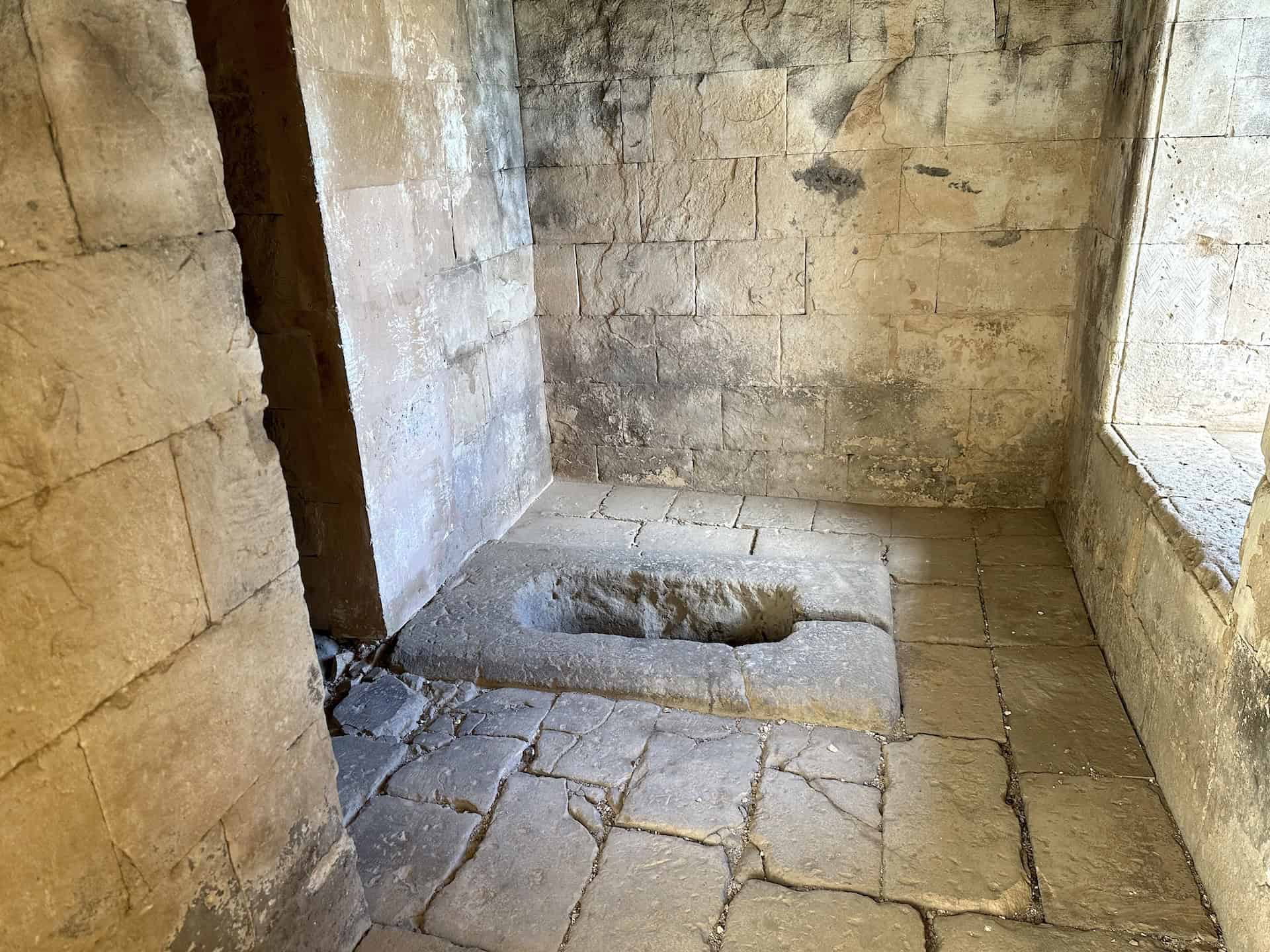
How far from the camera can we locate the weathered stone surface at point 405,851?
2574mm

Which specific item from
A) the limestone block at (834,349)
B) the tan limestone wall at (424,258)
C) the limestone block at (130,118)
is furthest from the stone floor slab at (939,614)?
the limestone block at (130,118)

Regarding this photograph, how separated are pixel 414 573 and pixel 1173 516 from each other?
307 cm

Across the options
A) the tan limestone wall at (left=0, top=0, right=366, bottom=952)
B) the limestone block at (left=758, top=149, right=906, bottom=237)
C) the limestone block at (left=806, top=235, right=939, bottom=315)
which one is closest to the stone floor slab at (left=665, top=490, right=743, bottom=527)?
the limestone block at (left=806, top=235, right=939, bottom=315)

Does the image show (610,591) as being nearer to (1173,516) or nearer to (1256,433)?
(1173,516)

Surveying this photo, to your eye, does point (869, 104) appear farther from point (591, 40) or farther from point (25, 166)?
point (25, 166)

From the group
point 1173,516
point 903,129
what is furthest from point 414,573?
point 903,129

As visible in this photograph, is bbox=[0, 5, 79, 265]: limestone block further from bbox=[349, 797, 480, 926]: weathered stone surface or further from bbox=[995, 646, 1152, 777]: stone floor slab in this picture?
bbox=[995, 646, 1152, 777]: stone floor slab

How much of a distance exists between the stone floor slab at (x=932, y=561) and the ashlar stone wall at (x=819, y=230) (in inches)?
22.9

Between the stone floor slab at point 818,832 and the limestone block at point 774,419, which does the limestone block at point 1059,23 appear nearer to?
the limestone block at point 774,419

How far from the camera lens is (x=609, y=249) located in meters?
5.11

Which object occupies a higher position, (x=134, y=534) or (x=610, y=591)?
(x=134, y=534)

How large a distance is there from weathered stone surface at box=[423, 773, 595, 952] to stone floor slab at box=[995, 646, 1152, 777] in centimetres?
157

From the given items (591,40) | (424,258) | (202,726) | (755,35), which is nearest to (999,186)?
(755,35)

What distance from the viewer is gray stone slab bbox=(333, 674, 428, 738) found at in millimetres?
3318
